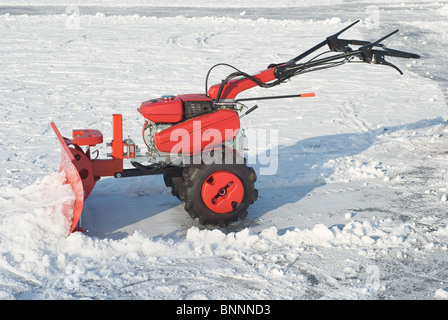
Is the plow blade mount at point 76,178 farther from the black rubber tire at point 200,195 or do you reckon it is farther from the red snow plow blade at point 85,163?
the black rubber tire at point 200,195

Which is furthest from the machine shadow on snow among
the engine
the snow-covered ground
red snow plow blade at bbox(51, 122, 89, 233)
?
the engine

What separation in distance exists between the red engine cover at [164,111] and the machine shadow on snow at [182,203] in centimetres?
95

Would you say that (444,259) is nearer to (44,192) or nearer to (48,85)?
(44,192)

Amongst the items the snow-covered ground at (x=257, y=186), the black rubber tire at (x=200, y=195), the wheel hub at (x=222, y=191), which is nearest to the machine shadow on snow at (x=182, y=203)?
the snow-covered ground at (x=257, y=186)

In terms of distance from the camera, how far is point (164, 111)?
553cm

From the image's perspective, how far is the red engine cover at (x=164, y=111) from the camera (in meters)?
5.51

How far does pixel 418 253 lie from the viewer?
508cm

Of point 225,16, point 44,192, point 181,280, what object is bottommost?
point 181,280

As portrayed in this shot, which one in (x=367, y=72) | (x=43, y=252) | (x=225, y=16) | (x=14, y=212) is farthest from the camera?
(x=225, y=16)

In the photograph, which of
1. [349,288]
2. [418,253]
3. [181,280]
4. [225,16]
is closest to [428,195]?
[418,253]

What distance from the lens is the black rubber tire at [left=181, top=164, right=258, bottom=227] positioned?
5.47 m

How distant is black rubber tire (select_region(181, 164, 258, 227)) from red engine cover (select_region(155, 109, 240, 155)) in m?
0.20

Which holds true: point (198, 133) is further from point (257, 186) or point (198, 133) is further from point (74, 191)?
point (257, 186)

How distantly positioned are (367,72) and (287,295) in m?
9.07
